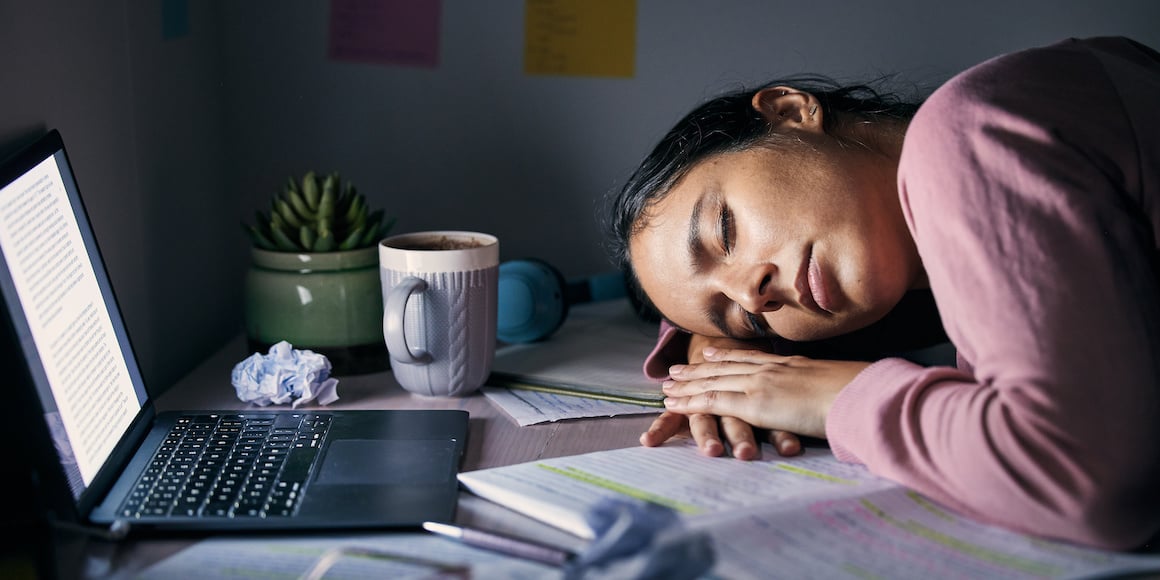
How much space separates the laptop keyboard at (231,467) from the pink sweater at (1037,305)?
0.44 meters

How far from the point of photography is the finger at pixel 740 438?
2.72 ft

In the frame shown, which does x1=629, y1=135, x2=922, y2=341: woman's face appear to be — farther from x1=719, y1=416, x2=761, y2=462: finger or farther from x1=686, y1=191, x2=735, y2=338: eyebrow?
x1=719, y1=416, x2=761, y2=462: finger

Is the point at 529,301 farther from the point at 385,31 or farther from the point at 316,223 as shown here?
the point at 385,31

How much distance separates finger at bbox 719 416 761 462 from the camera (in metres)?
0.83

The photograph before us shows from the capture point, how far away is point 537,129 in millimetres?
1421

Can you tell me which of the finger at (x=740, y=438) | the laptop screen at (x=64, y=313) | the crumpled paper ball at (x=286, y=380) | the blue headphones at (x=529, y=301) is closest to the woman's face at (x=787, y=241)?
the finger at (x=740, y=438)

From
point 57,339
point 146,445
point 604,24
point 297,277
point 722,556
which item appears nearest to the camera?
point 722,556

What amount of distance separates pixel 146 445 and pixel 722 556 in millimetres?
512

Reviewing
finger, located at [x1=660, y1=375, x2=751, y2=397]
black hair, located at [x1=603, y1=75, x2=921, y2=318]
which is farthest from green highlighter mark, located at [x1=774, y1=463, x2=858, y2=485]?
black hair, located at [x1=603, y1=75, x2=921, y2=318]

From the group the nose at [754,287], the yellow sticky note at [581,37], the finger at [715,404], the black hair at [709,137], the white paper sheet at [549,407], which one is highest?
the yellow sticky note at [581,37]

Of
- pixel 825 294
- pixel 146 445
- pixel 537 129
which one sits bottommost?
pixel 146 445

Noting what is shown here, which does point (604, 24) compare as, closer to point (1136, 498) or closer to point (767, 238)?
point (767, 238)

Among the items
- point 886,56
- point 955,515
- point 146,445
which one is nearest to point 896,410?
point 955,515

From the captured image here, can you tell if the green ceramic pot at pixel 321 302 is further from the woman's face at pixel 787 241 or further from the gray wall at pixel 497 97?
the woman's face at pixel 787 241
